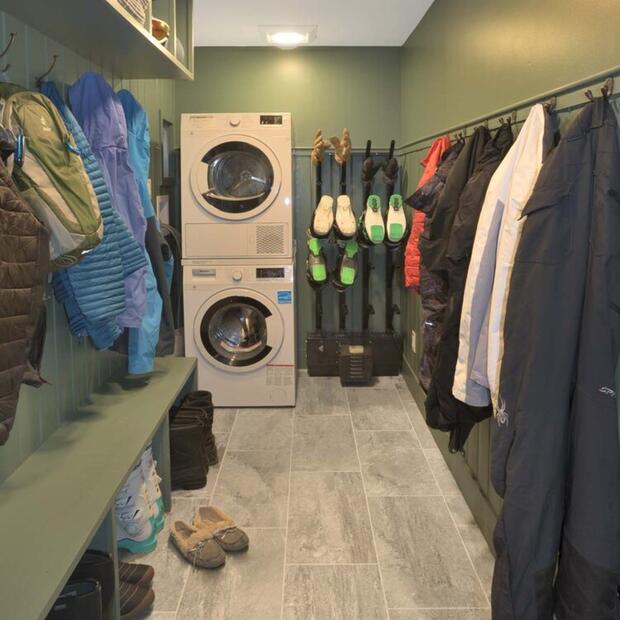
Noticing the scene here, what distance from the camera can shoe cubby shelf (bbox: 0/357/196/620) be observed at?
1.37 meters

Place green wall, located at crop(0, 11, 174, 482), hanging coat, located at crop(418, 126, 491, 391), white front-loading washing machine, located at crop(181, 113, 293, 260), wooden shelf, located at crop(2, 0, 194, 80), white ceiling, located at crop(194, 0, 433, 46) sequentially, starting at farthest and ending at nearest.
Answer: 1. white front-loading washing machine, located at crop(181, 113, 293, 260)
2. white ceiling, located at crop(194, 0, 433, 46)
3. hanging coat, located at crop(418, 126, 491, 391)
4. green wall, located at crop(0, 11, 174, 482)
5. wooden shelf, located at crop(2, 0, 194, 80)

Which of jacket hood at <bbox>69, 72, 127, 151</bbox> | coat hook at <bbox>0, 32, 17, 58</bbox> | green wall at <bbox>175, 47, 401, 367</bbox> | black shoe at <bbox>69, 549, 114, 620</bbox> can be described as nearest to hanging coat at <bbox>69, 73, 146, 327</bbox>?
jacket hood at <bbox>69, 72, 127, 151</bbox>

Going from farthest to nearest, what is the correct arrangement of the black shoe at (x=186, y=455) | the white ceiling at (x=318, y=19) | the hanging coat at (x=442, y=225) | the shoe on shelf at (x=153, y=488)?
the white ceiling at (x=318, y=19), the black shoe at (x=186, y=455), the shoe on shelf at (x=153, y=488), the hanging coat at (x=442, y=225)

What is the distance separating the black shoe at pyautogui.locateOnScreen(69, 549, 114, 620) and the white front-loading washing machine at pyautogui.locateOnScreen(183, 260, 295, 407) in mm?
2173

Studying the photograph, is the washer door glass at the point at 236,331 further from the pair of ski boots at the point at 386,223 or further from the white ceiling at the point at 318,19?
the white ceiling at the point at 318,19

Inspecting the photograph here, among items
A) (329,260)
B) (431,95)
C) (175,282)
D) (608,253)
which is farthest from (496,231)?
(329,260)

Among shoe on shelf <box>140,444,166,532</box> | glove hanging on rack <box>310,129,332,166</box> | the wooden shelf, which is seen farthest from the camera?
glove hanging on rack <box>310,129,332,166</box>

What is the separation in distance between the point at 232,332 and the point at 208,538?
6.09 feet

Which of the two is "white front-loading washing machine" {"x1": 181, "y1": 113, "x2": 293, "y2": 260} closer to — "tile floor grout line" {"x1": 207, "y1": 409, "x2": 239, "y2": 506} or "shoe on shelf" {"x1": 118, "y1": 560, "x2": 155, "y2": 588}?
"tile floor grout line" {"x1": 207, "y1": 409, "x2": 239, "y2": 506}

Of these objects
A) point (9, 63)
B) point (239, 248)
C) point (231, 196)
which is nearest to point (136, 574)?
point (9, 63)

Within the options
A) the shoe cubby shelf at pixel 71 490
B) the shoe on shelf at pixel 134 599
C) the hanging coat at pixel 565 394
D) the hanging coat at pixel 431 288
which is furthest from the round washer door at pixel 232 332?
the hanging coat at pixel 565 394

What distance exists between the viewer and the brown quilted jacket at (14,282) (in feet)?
4.50

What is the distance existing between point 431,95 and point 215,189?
1.40m

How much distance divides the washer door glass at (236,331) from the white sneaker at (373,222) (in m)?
0.86
